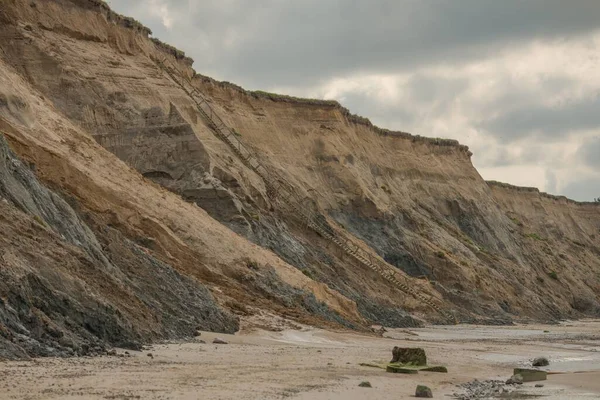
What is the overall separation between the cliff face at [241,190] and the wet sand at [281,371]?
172 cm

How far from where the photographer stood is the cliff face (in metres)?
28.8

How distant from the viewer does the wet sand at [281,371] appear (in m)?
12.2

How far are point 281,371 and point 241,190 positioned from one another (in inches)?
989

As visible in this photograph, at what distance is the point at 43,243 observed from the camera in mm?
17906

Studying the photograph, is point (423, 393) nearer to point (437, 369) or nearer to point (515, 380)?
point (515, 380)

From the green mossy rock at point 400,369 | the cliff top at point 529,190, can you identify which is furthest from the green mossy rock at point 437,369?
the cliff top at point 529,190

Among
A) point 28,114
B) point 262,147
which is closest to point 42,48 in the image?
point 28,114

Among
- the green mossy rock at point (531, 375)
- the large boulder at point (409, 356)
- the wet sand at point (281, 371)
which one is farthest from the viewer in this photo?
the large boulder at point (409, 356)

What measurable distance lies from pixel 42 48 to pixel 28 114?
8.83m

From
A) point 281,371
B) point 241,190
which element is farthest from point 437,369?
point 241,190

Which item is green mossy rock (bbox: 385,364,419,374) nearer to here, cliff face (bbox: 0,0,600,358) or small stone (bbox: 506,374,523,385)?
small stone (bbox: 506,374,523,385)

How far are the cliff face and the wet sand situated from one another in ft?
5.66

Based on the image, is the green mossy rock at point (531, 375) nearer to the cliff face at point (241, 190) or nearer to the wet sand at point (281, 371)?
the wet sand at point (281, 371)

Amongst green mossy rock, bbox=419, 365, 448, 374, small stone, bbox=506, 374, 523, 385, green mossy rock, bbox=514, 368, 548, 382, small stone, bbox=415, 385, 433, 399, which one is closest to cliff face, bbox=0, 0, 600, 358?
green mossy rock, bbox=419, 365, 448, 374
